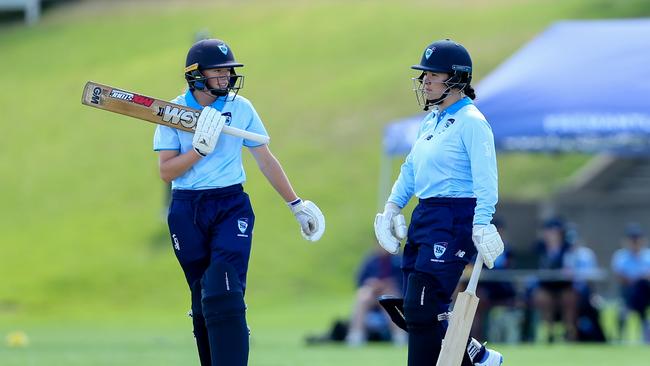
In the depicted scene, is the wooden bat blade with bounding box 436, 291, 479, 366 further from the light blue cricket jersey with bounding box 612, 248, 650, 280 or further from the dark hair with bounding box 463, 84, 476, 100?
the light blue cricket jersey with bounding box 612, 248, 650, 280

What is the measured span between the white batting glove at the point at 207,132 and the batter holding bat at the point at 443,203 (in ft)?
3.51

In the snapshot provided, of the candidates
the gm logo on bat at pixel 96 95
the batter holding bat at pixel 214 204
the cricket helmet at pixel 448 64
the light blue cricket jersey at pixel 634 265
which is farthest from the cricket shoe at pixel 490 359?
the light blue cricket jersey at pixel 634 265

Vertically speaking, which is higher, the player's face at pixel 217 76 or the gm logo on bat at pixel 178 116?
the player's face at pixel 217 76

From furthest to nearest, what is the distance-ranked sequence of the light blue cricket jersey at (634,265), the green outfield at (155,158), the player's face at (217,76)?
the green outfield at (155,158) → the light blue cricket jersey at (634,265) → the player's face at (217,76)

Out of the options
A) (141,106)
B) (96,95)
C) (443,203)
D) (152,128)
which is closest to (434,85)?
(443,203)

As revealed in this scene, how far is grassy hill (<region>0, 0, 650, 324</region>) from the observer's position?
1022 inches

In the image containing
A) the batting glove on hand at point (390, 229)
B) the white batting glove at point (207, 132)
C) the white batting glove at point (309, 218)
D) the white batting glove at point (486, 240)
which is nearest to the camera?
the white batting glove at point (486, 240)

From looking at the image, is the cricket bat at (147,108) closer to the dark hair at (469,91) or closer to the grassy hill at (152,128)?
the dark hair at (469,91)

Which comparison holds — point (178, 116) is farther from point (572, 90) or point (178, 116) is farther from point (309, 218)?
point (572, 90)

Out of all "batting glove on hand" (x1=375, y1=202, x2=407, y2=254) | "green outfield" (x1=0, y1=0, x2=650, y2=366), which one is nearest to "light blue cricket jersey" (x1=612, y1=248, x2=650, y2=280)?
"green outfield" (x1=0, y1=0, x2=650, y2=366)

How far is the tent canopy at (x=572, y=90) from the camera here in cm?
1533

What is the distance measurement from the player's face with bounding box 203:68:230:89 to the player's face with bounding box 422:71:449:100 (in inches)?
41.8

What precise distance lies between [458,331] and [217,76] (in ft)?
6.05

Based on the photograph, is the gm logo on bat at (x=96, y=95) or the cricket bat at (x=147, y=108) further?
the gm logo on bat at (x=96, y=95)
